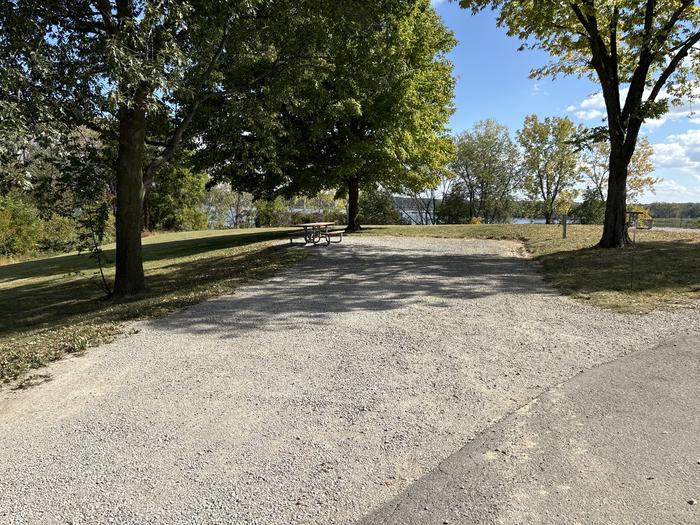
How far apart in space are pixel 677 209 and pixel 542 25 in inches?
1975

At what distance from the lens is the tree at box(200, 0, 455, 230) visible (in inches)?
449

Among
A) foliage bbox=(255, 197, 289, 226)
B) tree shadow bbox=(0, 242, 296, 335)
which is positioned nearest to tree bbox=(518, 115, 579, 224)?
foliage bbox=(255, 197, 289, 226)

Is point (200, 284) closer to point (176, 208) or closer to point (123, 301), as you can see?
point (123, 301)

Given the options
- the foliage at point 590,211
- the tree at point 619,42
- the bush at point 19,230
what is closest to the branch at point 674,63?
the tree at point 619,42

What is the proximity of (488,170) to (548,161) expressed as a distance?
6247 mm

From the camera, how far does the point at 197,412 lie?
3.65 meters

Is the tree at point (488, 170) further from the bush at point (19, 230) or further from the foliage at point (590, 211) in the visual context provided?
the bush at point (19, 230)

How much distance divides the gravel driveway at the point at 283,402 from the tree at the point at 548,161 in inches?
1730

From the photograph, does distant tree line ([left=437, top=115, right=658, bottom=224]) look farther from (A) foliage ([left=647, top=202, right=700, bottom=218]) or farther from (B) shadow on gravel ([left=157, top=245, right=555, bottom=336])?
(B) shadow on gravel ([left=157, top=245, right=555, bottom=336])

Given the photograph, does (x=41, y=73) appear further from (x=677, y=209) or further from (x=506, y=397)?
(x=677, y=209)

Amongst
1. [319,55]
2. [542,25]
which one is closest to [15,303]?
[319,55]

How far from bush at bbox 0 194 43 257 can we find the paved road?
2727cm

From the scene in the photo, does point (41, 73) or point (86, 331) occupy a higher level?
point (41, 73)

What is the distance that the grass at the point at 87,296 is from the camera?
5672 millimetres
